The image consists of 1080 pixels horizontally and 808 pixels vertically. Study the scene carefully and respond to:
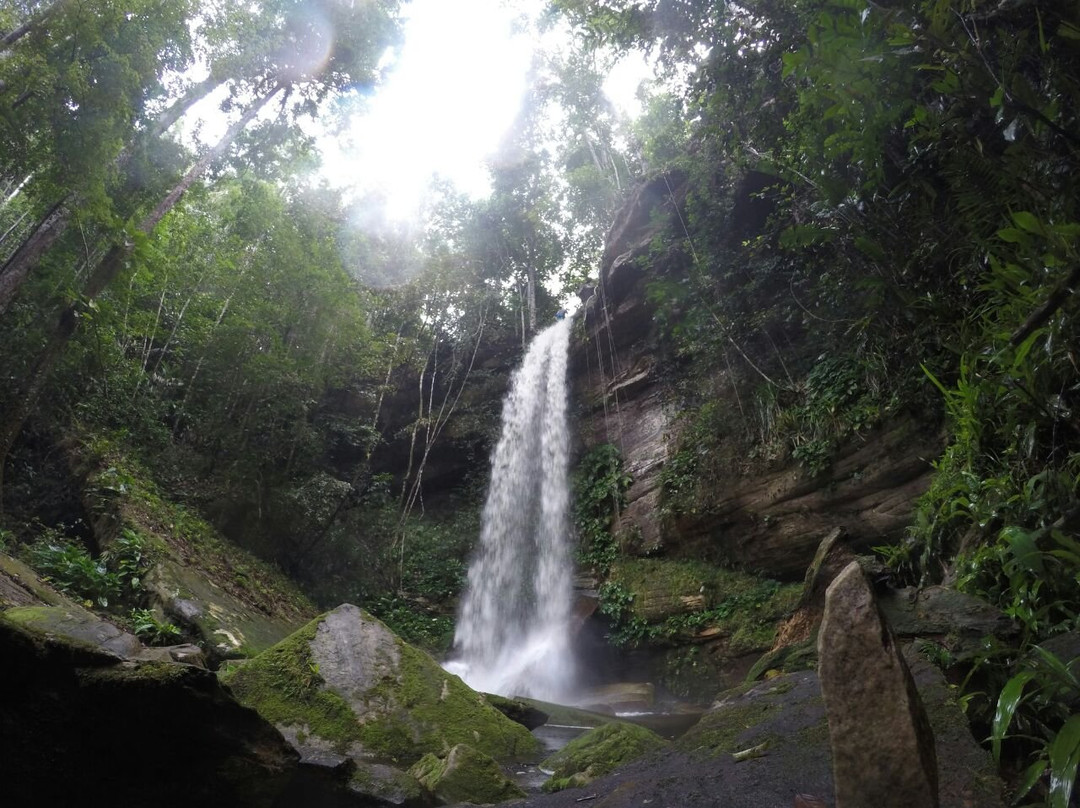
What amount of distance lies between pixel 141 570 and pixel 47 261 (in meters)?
5.02

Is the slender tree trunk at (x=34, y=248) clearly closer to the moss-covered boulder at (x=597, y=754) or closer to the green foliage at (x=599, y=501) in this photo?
the moss-covered boulder at (x=597, y=754)

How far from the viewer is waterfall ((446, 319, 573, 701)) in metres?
10.2

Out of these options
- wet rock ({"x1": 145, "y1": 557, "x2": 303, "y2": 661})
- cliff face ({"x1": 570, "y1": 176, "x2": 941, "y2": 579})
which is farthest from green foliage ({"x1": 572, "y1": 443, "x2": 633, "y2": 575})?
wet rock ({"x1": 145, "y1": 557, "x2": 303, "y2": 661})

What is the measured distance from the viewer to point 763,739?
3.00m

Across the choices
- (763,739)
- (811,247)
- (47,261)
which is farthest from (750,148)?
(47,261)

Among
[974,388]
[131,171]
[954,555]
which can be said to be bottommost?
[954,555]

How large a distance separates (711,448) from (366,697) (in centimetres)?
649

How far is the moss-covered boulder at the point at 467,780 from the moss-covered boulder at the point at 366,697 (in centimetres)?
62

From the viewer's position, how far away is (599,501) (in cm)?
1198

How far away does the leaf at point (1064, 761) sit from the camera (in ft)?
5.57

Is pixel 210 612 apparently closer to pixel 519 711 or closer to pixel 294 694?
pixel 294 694

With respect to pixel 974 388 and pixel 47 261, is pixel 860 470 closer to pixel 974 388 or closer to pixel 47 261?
pixel 974 388

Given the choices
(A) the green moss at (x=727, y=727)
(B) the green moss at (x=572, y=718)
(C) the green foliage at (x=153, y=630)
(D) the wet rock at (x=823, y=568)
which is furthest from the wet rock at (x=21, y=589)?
(D) the wet rock at (x=823, y=568)

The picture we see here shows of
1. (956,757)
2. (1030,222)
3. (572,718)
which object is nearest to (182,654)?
(572,718)
